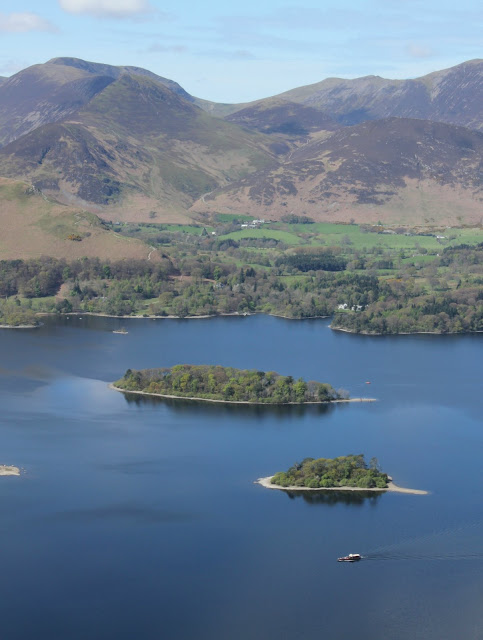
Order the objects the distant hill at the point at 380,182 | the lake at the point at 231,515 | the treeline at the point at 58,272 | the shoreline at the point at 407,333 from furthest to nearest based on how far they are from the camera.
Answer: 1. the distant hill at the point at 380,182
2. the treeline at the point at 58,272
3. the shoreline at the point at 407,333
4. the lake at the point at 231,515

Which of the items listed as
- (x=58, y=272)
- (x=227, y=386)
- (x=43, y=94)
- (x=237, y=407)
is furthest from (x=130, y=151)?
(x=237, y=407)

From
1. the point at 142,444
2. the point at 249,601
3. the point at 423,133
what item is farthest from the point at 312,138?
the point at 249,601

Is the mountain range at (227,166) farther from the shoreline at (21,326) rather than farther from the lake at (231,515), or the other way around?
the lake at (231,515)

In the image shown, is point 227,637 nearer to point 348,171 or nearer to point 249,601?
point 249,601

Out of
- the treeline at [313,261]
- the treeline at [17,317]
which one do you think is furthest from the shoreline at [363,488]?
the treeline at [313,261]

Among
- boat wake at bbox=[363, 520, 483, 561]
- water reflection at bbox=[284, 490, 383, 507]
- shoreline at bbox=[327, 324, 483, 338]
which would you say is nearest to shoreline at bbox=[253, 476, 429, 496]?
water reflection at bbox=[284, 490, 383, 507]

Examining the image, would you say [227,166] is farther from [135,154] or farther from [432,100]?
[432,100]
